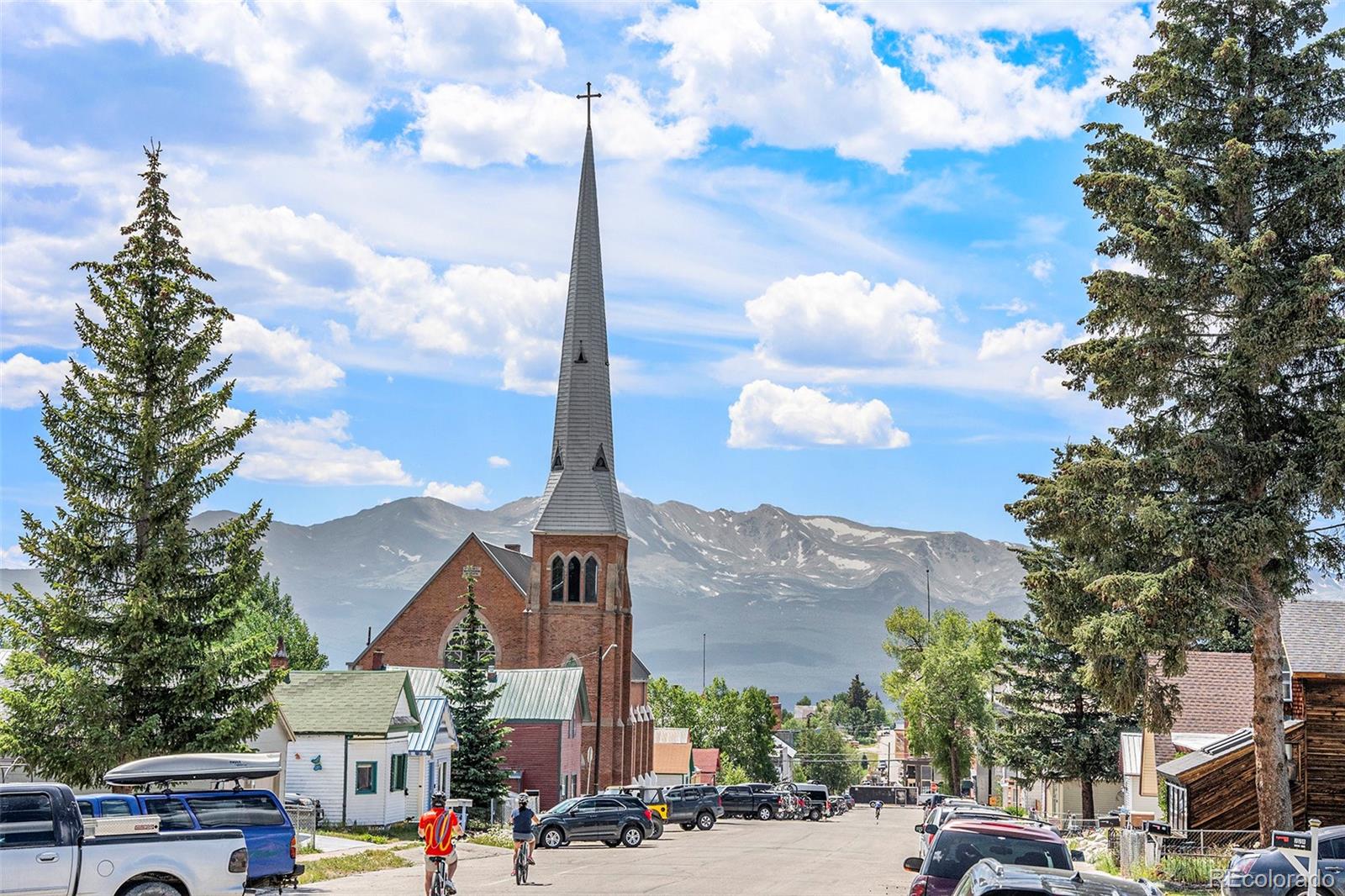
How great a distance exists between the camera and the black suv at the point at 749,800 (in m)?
65.1

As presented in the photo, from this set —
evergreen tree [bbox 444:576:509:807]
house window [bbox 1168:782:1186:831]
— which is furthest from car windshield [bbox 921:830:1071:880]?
evergreen tree [bbox 444:576:509:807]

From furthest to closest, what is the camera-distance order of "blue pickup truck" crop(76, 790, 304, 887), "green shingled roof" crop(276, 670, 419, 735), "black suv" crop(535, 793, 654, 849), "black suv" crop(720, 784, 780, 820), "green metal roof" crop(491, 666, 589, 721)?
"black suv" crop(720, 784, 780, 820) → "green metal roof" crop(491, 666, 589, 721) → "green shingled roof" crop(276, 670, 419, 735) → "black suv" crop(535, 793, 654, 849) → "blue pickup truck" crop(76, 790, 304, 887)

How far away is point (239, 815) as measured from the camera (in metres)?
20.7

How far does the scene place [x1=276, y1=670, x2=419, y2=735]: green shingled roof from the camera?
42.2 metres

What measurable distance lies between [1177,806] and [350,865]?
25.1 meters

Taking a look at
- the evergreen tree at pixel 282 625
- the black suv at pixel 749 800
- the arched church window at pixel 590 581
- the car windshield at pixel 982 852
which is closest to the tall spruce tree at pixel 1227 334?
the car windshield at pixel 982 852

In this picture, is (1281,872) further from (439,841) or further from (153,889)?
(153,889)

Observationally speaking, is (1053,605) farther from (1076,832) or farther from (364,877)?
(1076,832)

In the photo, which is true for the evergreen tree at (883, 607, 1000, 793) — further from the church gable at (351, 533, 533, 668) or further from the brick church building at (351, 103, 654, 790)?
the church gable at (351, 533, 533, 668)

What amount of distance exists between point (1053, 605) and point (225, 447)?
59.2ft

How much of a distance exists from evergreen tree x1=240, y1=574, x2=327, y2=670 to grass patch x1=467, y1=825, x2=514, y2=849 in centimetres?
4282

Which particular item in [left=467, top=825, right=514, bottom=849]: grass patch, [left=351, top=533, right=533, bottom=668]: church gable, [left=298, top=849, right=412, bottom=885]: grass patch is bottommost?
[left=467, top=825, right=514, bottom=849]: grass patch

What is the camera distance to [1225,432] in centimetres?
2641

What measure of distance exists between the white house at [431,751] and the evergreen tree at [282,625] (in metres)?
37.8
